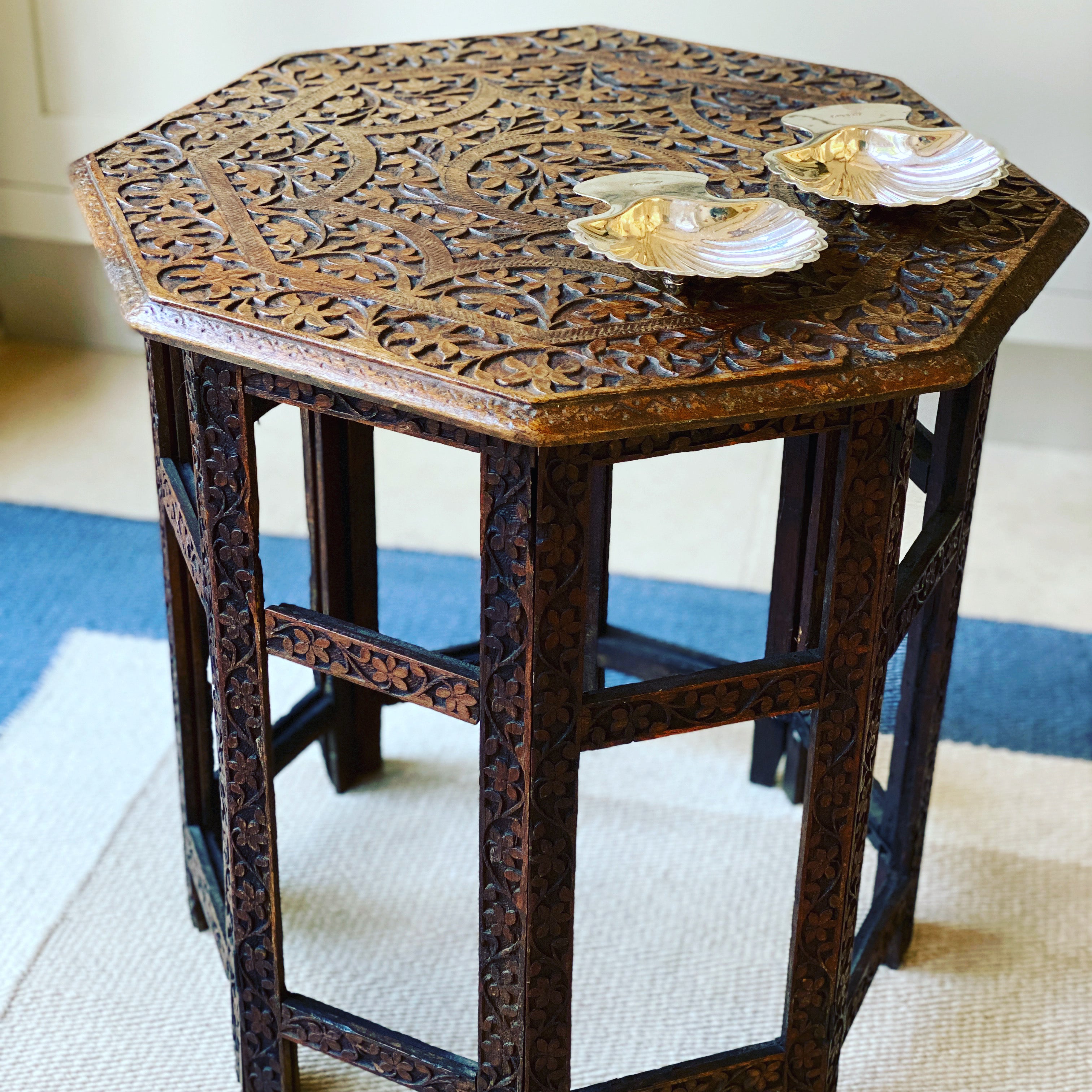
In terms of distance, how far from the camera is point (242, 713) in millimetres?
1055

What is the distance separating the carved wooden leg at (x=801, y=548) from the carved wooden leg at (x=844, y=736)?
26 cm

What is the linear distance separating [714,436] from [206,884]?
762 millimetres

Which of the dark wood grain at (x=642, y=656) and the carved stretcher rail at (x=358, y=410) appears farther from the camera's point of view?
the dark wood grain at (x=642, y=656)

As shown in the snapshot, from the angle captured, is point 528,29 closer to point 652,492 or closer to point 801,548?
point 652,492

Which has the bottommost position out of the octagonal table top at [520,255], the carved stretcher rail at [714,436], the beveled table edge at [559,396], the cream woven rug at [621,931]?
the cream woven rug at [621,931]

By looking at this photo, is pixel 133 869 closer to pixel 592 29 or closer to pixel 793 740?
pixel 793 740

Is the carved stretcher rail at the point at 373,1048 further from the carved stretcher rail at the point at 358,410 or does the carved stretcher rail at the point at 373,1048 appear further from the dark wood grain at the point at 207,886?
the carved stretcher rail at the point at 358,410

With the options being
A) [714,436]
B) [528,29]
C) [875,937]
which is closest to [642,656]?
[875,937]

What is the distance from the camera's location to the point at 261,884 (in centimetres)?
112

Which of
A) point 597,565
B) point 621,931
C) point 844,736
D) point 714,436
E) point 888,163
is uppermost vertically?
point 888,163

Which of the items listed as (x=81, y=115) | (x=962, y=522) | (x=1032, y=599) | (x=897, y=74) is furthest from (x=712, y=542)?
(x=81, y=115)

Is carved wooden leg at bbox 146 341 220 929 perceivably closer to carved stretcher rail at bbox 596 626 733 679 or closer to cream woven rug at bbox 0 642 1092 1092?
cream woven rug at bbox 0 642 1092 1092

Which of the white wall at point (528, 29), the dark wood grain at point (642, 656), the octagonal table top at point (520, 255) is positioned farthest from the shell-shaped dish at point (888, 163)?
the white wall at point (528, 29)

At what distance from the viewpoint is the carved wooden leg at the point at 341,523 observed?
1415 millimetres
